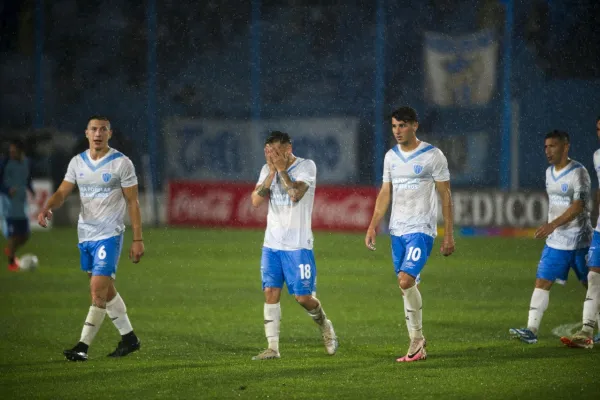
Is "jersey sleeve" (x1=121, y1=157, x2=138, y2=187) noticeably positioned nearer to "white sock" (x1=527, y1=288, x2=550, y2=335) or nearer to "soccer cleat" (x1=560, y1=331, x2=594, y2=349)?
"white sock" (x1=527, y1=288, x2=550, y2=335)

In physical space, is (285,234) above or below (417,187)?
below

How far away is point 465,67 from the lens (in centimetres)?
3089

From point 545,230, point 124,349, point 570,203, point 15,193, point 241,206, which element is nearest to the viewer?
point 124,349

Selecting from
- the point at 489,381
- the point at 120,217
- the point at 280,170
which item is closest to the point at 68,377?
the point at 120,217

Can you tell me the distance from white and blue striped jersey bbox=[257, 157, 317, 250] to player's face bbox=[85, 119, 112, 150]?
1.49 meters

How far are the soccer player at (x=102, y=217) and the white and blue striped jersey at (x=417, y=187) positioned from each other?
2357mm

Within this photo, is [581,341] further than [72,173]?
Yes

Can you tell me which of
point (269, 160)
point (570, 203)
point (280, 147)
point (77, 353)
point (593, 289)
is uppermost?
point (280, 147)

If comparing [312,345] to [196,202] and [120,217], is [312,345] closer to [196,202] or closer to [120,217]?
[120,217]

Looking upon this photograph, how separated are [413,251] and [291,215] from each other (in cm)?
113

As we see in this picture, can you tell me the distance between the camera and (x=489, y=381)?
339 inches

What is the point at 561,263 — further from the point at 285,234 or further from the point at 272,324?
the point at 272,324

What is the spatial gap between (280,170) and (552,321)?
4.52 m

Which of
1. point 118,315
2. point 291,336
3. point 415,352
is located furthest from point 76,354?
point 415,352
